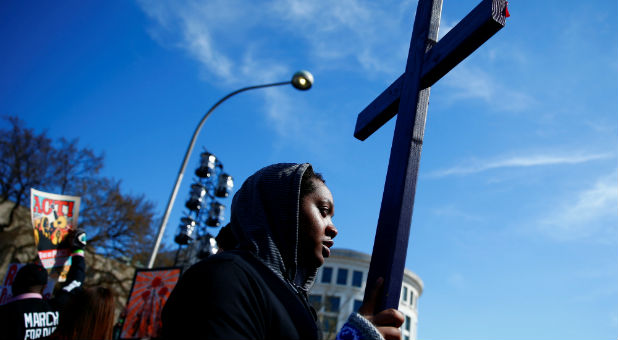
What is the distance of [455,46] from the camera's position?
2016mm

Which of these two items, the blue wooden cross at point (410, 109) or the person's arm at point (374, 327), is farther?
the blue wooden cross at point (410, 109)

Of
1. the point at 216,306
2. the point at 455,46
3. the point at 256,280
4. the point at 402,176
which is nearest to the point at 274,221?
the point at 256,280

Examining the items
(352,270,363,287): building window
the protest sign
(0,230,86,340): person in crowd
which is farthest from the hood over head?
(352,270,363,287): building window

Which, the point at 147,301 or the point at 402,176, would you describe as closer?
the point at 402,176

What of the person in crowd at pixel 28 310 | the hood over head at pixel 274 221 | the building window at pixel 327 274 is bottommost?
the person in crowd at pixel 28 310

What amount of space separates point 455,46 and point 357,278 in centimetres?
6207

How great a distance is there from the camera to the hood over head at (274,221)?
4.71 feet

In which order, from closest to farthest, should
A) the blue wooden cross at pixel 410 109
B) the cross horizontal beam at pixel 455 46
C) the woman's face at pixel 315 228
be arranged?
the woman's face at pixel 315 228
the blue wooden cross at pixel 410 109
the cross horizontal beam at pixel 455 46

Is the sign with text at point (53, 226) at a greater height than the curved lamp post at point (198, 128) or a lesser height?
lesser

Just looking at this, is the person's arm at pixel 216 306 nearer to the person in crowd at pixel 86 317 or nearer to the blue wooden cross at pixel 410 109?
the blue wooden cross at pixel 410 109

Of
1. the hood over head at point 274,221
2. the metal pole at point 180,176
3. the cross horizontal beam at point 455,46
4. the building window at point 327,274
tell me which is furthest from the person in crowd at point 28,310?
the building window at point 327,274

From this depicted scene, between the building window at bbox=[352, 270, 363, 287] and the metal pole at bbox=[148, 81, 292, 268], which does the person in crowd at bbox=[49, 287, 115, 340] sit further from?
the building window at bbox=[352, 270, 363, 287]

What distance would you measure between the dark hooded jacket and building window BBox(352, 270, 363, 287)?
61.9 meters

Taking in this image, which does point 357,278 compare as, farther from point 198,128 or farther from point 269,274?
point 269,274
